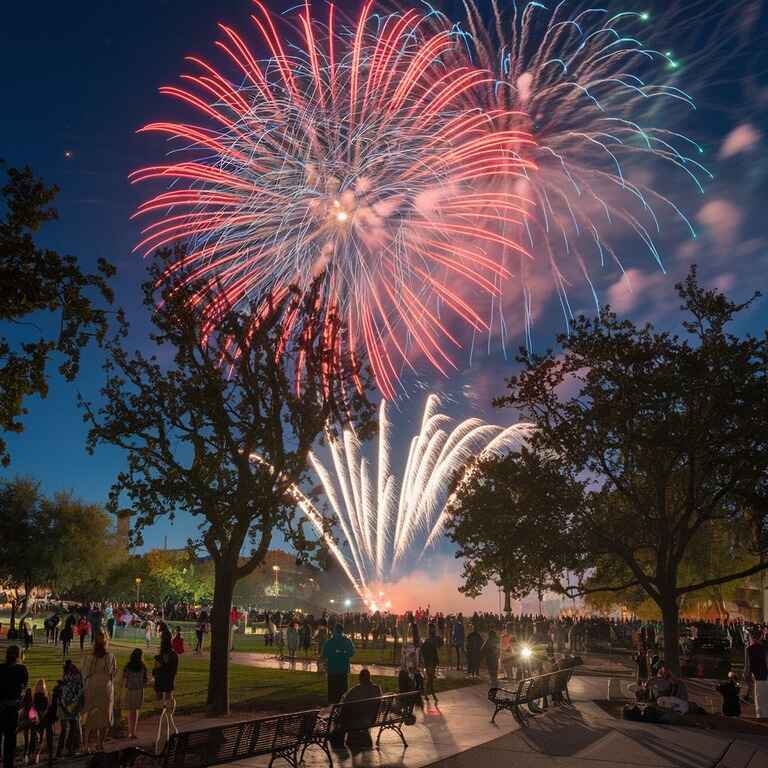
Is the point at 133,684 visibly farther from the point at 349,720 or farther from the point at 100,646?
the point at 349,720

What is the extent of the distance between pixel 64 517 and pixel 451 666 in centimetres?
4445

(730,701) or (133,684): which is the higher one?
(133,684)

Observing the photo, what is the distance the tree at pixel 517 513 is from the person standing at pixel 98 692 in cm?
1456

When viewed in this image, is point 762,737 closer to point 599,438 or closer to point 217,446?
point 599,438

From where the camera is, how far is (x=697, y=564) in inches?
1923

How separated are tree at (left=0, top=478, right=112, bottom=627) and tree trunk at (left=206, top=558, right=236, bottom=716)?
163 ft

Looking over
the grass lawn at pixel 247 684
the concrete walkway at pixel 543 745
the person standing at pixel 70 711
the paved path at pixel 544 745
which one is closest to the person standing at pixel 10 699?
the person standing at pixel 70 711

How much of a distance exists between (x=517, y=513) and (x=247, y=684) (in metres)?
9.68

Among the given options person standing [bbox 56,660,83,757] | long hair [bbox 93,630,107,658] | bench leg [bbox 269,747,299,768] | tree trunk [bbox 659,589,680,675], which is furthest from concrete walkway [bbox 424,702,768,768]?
tree trunk [bbox 659,589,680,675]

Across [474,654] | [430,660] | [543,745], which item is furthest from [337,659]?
[474,654]

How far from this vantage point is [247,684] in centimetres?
2380

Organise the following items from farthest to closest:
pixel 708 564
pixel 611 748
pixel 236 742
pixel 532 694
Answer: pixel 708 564 < pixel 532 694 < pixel 611 748 < pixel 236 742

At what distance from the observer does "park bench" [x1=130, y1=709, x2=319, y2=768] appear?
937 centimetres

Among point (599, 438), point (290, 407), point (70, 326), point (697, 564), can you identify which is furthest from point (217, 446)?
point (697, 564)
